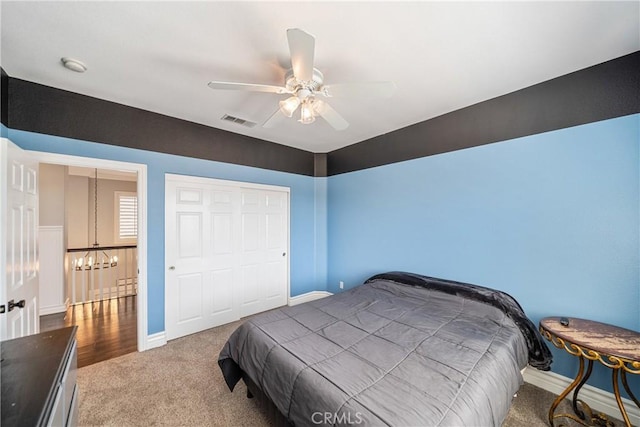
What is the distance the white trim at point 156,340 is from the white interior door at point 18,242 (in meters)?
0.93

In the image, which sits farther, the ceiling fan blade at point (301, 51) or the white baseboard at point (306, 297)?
the white baseboard at point (306, 297)

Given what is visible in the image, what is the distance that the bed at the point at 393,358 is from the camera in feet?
3.81

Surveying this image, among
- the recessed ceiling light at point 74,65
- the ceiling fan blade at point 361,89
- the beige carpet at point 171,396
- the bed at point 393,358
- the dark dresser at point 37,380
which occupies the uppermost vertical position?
the recessed ceiling light at point 74,65

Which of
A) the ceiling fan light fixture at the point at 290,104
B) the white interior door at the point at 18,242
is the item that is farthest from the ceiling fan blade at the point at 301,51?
the white interior door at the point at 18,242

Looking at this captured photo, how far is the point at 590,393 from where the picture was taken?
1.88 m

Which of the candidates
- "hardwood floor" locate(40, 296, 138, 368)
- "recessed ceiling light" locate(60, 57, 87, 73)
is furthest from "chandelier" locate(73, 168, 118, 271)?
"recessed ceiling light" locate(60, 57, 87, 73)

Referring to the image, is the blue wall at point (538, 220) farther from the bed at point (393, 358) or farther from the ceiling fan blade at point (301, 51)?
the ceiling fan blade at point (301, 51)

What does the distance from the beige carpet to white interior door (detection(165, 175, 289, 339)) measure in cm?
59

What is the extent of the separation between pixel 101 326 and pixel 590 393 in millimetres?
5142

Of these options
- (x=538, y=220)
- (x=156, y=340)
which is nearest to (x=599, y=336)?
(x=538, y=220)

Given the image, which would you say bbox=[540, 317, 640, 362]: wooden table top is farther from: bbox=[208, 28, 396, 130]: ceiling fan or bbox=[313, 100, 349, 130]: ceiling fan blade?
bbox=[313, 100, 349, 130]: ceiling fan blade

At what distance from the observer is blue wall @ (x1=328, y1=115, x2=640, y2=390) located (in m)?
1.81

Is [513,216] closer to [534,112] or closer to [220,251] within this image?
[534,112]

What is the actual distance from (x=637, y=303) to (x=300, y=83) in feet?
9.37
